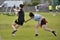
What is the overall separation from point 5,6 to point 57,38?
3808 centimetres

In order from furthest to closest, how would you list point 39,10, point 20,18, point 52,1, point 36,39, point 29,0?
point 29,0 → point 52,1 → point 39,10 → point 20,18 → point 36,39

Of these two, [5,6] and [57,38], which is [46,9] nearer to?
[5,6]

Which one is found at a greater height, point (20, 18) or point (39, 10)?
point (20, 18)

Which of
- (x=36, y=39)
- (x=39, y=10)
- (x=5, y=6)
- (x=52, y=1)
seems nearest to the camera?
(x=36, y=39)

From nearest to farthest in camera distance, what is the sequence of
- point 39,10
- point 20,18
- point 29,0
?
point 20,18
point 39,10
point 29,0

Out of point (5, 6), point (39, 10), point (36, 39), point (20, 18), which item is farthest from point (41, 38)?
point (5, 6)

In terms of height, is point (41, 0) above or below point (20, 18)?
below

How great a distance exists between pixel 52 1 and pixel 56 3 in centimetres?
198

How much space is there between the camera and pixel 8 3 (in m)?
53.9

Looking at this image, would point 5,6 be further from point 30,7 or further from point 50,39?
point 50,39

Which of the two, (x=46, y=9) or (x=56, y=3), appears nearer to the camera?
(x=46, y=9)

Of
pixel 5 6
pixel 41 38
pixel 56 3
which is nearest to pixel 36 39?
pixel 41 38

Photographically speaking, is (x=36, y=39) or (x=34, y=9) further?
(x=34, y=9)

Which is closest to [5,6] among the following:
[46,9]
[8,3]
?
[8,3]
